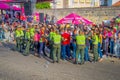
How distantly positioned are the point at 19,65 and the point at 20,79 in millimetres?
3565

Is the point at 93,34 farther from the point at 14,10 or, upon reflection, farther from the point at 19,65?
the point at 14,10

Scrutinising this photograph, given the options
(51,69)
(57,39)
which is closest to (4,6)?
(57,39)

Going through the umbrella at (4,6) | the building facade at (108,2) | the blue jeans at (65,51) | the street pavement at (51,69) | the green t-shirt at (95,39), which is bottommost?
the street pavement at (51,69)

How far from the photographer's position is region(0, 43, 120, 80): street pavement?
709 inches

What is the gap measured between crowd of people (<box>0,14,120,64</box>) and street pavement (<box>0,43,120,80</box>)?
0.59m

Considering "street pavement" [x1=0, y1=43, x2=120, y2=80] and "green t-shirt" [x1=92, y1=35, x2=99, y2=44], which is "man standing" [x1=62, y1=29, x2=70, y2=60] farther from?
"green t-shirt" [x1=92, y1=35, x2=99, y2=44]

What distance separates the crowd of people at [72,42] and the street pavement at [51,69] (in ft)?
1.92

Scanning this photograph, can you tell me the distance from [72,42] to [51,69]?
361 cm

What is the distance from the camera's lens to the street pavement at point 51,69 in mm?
18016

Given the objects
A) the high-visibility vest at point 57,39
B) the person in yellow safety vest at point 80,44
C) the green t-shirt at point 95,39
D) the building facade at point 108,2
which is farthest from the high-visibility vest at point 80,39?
the building facade at point 108,2

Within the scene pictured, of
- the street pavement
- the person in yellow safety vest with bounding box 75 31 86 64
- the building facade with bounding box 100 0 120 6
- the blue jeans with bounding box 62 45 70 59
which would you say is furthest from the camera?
the building facade with bounding box 100 0 120 6

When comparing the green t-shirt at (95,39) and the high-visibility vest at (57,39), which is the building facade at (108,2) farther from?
the high-visibility vest at (57,39)

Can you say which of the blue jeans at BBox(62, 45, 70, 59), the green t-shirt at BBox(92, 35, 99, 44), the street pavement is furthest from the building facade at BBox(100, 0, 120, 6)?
the green t-shirt at BBox(92, 35, 99, 44)

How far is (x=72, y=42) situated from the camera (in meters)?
23.0
